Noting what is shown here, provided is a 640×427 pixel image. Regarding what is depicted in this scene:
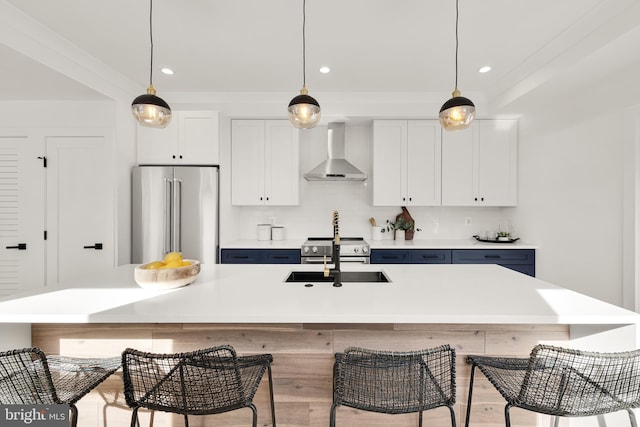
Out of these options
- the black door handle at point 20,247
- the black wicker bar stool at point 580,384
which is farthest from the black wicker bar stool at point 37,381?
the black door handle at point 20,247

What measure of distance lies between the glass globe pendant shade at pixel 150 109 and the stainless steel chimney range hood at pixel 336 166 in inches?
76.8

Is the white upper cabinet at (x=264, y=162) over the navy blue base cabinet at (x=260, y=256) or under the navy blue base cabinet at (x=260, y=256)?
over

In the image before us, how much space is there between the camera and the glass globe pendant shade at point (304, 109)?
5.78 feet

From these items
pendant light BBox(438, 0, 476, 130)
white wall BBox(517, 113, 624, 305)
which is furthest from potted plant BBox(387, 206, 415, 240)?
pendant light BBox(438, 0, 476, 130)

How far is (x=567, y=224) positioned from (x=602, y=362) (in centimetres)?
237

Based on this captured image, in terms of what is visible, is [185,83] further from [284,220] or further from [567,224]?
[567,224]

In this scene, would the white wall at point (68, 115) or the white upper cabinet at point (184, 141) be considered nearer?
the white wall at point (68, 115)

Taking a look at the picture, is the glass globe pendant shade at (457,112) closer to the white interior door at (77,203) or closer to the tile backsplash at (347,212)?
the tile backsplash at (347,212)

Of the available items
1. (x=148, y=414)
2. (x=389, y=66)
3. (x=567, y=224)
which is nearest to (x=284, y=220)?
(x=389, y=66)

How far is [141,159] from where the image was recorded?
3.45 m

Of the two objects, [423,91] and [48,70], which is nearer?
[48,70]

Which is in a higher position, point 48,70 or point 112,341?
point 48,70

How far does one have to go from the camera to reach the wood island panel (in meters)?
1.48

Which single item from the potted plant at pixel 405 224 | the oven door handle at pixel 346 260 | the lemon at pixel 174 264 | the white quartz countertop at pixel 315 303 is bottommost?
the oven door handle at pixel 346 260
